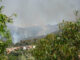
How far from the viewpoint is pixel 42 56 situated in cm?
1247

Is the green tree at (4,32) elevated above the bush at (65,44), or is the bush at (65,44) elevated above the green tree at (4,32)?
the green tree at (4,32)

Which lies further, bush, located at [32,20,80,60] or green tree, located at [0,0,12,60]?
bush, located at [32,20,80,60]

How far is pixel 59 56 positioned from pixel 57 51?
31 centimetres

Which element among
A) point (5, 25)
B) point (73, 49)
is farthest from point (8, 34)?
point (73, 49)

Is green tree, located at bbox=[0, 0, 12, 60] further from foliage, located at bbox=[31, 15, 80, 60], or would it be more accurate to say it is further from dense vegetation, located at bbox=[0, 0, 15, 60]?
foliage, located at bbox=[31, 15, 80, 60]

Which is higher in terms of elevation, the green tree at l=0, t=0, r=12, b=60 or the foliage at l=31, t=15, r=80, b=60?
the green tree at l=0, t=0, r=12, b=60

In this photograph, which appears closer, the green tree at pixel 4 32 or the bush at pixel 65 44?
the green tree at pixel 4 32

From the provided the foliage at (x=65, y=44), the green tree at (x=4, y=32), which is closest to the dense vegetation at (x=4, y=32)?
the green tree at (x=4, y=32)

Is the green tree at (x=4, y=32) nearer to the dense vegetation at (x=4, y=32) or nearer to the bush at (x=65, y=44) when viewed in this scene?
the dense vegetation at (x=4, y=32)

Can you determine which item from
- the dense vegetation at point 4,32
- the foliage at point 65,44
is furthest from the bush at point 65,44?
the dense vegetation at point 4,32

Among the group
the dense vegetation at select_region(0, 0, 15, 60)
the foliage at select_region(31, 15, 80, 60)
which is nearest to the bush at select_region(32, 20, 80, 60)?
the foliage at select_region(31, 15, 80, 60)

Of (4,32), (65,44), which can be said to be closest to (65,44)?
(65,44)

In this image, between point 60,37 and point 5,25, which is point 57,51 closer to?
point 60,37

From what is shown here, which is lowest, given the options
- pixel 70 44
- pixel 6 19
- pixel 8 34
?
pixel 70 44
